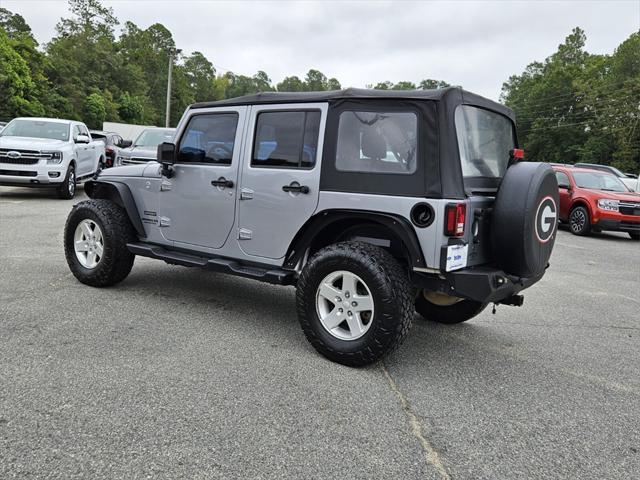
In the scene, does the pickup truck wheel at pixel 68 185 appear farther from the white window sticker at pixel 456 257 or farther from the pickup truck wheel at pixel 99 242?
the white window sticker at pixel 456 257

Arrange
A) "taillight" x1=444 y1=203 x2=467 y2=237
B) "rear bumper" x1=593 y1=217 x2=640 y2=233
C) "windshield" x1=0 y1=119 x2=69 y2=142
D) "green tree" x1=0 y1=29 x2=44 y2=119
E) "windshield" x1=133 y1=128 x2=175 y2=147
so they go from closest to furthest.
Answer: "taillight" x1=444 y1=203 x2=467 y2=237 → "windshield" x1=0 y1=119 x2=69 y2=142 → "rear bumper" x1=593 y1=217 x2=640 y2=233 → "windshield" x1=133 y1=128 x2=175 y2=147 → "green tree" x1=0 y1=29 x2=44 y2=119

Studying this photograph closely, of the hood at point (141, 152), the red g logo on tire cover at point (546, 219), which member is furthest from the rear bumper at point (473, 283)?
the hood at point (141, 152)

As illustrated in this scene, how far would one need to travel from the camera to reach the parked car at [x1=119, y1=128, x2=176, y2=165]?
1152 centimetres

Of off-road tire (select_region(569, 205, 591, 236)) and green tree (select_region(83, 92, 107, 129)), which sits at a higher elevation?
green tree (select_region(83, 92, 107, 129))

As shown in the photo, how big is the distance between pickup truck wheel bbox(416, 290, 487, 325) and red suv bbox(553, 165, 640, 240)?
313 inches

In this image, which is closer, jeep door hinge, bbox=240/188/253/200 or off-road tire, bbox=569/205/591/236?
jeep door hinge, bbox=240/188/253/200

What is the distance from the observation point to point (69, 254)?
530 centimetres

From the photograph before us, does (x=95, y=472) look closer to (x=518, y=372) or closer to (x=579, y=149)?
(x=518, y=372)

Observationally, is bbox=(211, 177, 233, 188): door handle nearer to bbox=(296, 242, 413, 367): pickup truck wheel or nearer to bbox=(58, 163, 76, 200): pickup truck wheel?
bbox=(296, 242, 413, 367): pickup truck wheel

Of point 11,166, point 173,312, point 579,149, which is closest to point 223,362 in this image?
point 173,312

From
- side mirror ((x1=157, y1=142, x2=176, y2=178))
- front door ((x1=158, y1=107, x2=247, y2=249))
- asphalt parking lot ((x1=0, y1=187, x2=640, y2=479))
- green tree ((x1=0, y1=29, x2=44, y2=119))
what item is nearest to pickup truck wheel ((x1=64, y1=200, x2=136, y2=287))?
asphalt parking lot ((x1=0, y1=187, x2=640, y2=479))

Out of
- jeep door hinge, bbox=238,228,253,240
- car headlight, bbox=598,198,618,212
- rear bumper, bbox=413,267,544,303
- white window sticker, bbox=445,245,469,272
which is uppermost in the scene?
car headlight, bbox=598,198,618,212

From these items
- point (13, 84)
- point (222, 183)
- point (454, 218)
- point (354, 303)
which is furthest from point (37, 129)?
point (13, 84)

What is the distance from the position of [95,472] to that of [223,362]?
134cm
